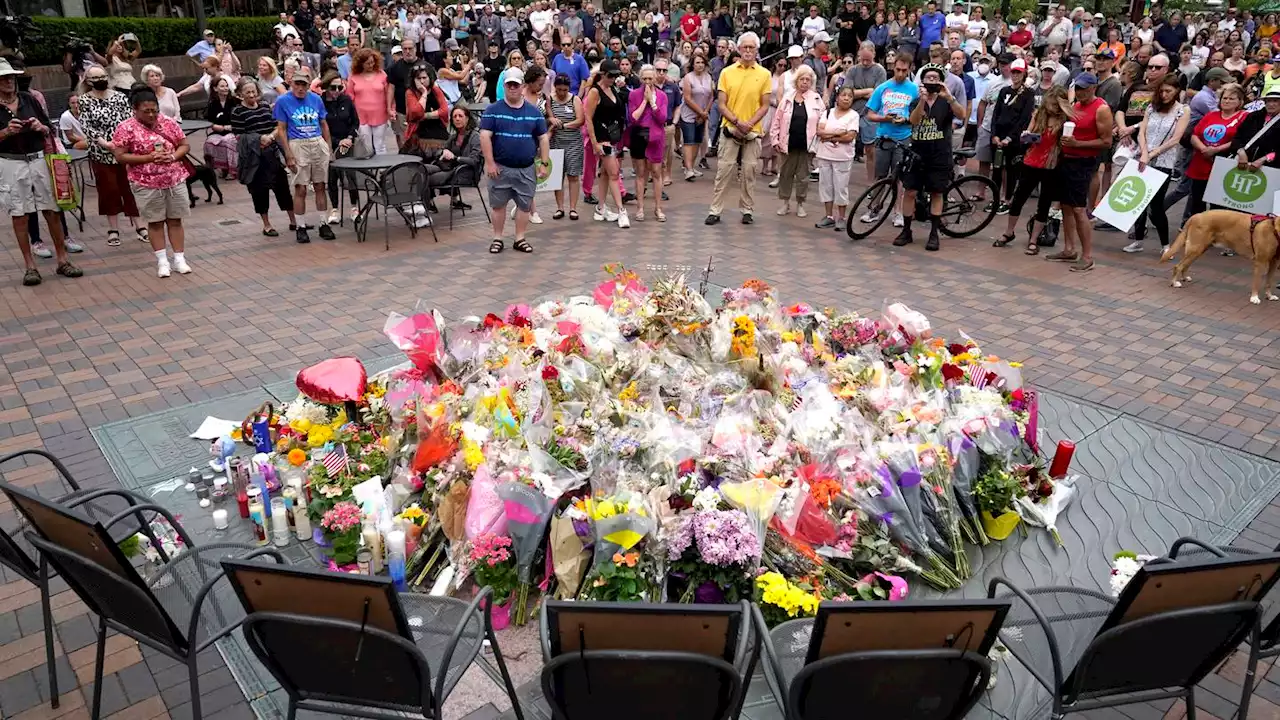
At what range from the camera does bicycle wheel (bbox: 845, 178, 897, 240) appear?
9188 mm

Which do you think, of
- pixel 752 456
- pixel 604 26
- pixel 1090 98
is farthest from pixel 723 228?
pixel 604 26

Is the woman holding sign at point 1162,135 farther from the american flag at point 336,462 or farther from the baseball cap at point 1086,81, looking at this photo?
the american flag at point 336,462

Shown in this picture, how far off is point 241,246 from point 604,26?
1662 centimetres

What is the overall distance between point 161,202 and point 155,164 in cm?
35

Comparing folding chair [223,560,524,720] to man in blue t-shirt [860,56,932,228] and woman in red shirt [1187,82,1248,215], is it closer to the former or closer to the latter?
man in blue t-shirt [860,56,932,228]

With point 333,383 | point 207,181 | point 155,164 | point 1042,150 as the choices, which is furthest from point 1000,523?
point 207,181

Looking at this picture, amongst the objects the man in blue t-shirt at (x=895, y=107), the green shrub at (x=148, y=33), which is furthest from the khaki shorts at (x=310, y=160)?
the green shrub at (x=148, y=33)

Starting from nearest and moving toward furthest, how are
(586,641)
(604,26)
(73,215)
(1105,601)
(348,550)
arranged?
(586,641), (1105,601), (348,550), (73,215), (604,26)

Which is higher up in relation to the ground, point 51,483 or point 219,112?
point 219,112

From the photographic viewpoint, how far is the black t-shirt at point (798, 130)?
31.2ft

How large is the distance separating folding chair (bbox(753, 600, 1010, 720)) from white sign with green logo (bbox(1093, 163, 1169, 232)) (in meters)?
7.61

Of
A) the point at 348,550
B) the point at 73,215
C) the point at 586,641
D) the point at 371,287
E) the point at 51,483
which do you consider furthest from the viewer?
the point at 73,215

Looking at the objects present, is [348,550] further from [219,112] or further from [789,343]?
[219,112]

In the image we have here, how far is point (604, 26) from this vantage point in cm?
2312
